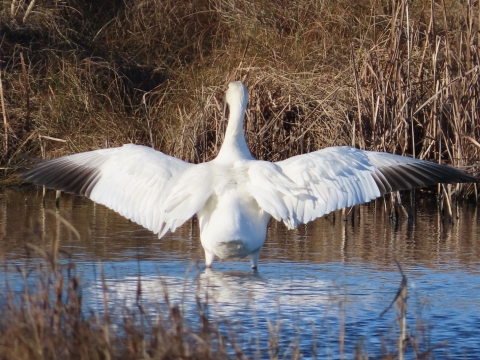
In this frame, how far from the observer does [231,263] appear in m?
7.44

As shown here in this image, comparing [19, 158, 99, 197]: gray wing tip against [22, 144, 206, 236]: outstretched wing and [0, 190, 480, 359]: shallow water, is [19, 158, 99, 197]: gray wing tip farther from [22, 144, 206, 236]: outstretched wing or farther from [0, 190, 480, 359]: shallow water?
[0, 190, 480, 359]: shallow water

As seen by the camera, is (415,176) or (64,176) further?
(64,176)

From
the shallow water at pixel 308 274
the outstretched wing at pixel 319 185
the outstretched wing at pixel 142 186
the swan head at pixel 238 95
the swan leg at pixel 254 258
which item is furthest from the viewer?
the swan head at pixel 238 95

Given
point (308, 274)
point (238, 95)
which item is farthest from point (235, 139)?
point (308, 274)

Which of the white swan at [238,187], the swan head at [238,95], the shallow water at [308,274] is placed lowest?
the shallow water at [308,274]

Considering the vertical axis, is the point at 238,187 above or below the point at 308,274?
above

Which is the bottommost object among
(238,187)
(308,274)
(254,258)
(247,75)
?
(308,274)

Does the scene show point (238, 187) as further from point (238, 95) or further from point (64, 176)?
point (64, 176)

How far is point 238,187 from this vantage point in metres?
6.43

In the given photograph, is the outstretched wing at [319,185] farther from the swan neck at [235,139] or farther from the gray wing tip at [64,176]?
the gray wing tip at [64,176]

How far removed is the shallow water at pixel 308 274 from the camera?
4863 mm

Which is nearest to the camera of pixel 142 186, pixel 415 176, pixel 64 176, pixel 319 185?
pixel 319 185

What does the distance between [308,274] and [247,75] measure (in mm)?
4589

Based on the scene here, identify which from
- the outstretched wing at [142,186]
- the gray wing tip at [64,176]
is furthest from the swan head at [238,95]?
the gray wing tip at [64,176]
